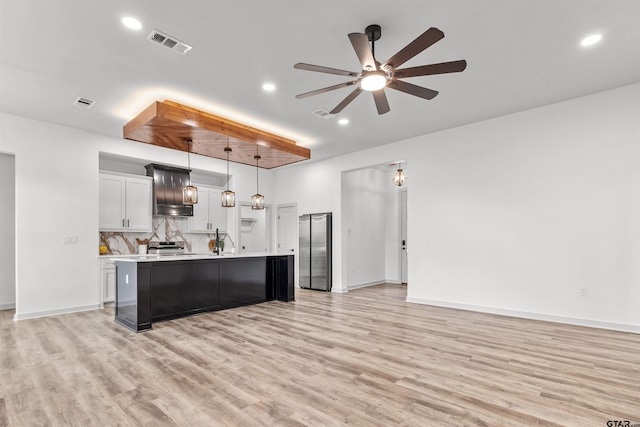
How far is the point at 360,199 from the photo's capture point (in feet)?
26.9

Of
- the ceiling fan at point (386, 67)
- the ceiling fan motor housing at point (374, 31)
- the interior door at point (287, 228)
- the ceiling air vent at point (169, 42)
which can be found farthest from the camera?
the interior door at point (287, 228)

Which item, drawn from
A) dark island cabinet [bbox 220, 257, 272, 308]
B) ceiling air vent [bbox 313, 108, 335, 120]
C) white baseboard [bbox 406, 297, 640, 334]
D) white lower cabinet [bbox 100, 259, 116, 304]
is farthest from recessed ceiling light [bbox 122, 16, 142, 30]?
white baseboard [bbox 406, 297, 640, 334]

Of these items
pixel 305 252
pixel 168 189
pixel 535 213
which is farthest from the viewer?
pixel 305 252

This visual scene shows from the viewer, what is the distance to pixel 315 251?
775cm

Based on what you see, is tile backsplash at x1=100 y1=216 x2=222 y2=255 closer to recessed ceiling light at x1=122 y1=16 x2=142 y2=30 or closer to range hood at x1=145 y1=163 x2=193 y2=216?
range hood at x1=145 y1=163 x2=193 y2=216

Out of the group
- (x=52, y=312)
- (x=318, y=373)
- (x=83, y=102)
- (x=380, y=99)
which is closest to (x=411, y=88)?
(x=380, y=99)

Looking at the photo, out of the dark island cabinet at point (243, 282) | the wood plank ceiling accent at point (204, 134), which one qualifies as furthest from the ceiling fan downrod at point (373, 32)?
the dark island cabinet at point (243, 282)

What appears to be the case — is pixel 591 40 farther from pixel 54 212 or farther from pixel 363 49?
pixel 54 212

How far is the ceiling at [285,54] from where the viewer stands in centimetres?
279

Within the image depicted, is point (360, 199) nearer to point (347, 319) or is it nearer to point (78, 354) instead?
point (347, 319)

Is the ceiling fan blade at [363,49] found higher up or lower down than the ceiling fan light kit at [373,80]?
higher up

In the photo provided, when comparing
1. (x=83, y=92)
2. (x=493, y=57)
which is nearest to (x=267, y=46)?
(x=493, y=57)

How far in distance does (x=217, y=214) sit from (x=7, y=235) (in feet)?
12.3

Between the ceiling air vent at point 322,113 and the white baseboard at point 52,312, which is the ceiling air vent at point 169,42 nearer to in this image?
the ceiling air vent at point 322,113
